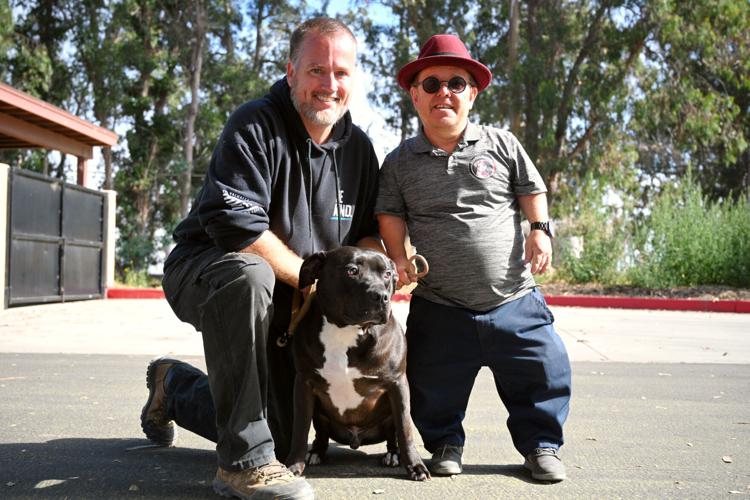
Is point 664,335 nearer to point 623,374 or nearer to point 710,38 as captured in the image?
point 623,374

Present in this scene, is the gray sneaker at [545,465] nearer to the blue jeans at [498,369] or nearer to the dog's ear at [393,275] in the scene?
the blue jeans at [498,369]

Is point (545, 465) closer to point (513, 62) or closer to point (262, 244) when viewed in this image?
point (262, 244)

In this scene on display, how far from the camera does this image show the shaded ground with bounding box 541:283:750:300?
13.3m

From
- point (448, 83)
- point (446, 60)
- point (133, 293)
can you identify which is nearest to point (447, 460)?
point (448, 83)

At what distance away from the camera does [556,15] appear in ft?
73.0

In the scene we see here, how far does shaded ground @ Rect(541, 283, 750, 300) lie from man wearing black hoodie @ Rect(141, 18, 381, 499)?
36.4 ft

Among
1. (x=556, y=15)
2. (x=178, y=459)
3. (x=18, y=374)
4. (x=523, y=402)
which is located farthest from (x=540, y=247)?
(x=556, y=15)

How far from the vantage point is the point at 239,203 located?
311cm

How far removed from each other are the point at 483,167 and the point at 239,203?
46.5 inches

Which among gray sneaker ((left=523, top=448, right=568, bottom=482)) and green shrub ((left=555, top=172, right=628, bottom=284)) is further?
green shrub ((left=555, top=172, right=628, bottom=284))

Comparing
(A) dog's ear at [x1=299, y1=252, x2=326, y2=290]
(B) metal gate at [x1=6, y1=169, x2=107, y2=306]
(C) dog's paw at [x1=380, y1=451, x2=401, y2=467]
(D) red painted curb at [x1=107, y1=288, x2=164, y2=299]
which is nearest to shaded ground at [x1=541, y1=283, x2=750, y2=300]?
(D) red painted curb at [x1=107, y1=288, x2=164, y2=299]

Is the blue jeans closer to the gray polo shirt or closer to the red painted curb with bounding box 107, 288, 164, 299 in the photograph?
the gray polo shirt

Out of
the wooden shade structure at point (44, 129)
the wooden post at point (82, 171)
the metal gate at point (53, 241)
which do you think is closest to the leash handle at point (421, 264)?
the metal gate at point (53, 241)

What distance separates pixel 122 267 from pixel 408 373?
18.3 metres
